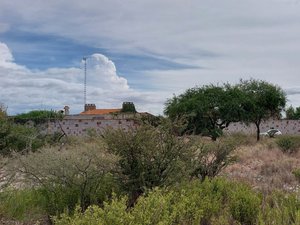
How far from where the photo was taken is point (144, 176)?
9977 mm

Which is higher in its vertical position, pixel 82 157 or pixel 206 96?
pixel 206 96

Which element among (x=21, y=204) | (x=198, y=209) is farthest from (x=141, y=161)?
(x=198, y=209)

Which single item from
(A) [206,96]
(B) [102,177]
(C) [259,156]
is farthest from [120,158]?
(A) [206,96]

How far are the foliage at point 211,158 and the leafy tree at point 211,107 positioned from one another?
78.6ft

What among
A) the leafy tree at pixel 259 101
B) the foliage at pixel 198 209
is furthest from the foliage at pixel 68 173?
the leafy tree at pixel 259 101

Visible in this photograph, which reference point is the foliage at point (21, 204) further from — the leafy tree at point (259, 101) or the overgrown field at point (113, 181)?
the leafy tree at point (259, 101)

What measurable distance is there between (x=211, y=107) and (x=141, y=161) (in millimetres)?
31621

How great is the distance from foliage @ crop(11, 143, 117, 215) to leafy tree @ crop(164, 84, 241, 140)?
29677mm

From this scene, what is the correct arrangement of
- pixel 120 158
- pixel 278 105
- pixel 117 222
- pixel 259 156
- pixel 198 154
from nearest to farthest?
1. pixel 117 222
2. pixel 120 158
3. pixel 198 154
4. pixel 259 156
5. pixel 278 105

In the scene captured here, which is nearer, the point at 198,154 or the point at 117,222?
the point at 117,222

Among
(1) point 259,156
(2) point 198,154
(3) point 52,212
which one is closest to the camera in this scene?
(3) point 52,212

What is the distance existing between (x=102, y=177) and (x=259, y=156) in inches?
646

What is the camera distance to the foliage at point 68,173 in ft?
30.9

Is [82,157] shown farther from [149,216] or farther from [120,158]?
[149,216]
